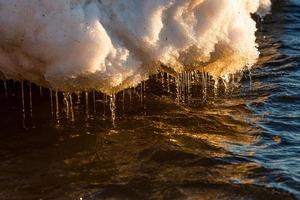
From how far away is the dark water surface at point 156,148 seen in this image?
505cm

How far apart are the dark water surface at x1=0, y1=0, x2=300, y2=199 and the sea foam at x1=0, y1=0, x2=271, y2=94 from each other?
585 millimetres

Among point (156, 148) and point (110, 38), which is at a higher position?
point (110, 38)

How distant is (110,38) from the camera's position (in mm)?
5254

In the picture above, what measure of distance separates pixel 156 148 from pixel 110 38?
1088 millimetres

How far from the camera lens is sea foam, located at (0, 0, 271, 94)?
509 centimetres

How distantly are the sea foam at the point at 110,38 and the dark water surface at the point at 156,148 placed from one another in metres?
0.59

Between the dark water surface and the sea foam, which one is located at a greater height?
the sea foam

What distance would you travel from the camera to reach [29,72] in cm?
549

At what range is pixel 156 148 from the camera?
5727 millimetres

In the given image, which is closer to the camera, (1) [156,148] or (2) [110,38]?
(2) [110,38]

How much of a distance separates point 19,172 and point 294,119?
2871 mm

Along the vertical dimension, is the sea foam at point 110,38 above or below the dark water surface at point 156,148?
above

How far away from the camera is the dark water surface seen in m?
5.05

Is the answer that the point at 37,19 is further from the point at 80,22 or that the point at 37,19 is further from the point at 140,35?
the point at 140,35
